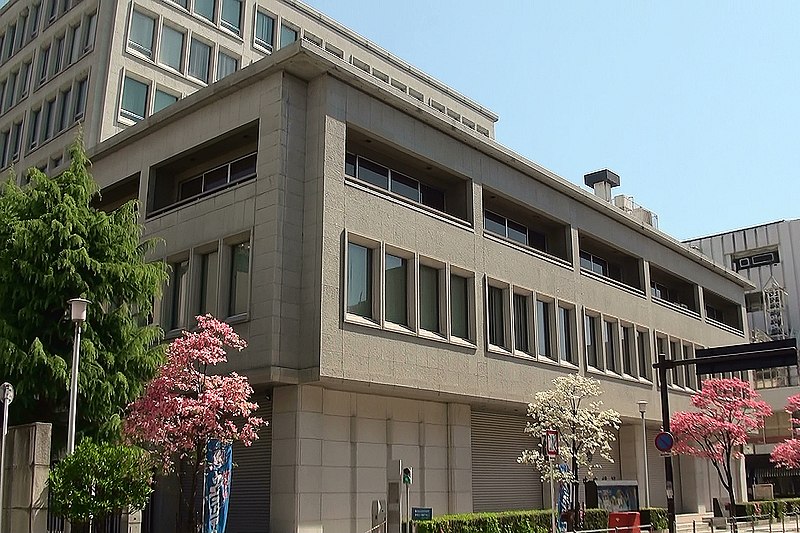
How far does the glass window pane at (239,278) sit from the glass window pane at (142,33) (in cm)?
1855

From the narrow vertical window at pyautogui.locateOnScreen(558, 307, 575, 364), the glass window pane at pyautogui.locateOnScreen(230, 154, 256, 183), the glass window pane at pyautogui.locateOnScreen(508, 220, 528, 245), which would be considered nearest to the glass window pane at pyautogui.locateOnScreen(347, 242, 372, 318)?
the glass window pane at pyautogui.locateOnScreen(230, 154, 256, 183)

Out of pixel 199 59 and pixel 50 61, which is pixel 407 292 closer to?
pixel 199 59

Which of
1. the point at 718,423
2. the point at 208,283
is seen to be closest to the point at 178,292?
the point at 208,283

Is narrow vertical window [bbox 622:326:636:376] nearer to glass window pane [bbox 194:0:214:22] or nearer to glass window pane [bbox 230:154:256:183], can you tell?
glass window pane [bbox 230:154:256:183]

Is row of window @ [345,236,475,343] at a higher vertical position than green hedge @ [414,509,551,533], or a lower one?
higher

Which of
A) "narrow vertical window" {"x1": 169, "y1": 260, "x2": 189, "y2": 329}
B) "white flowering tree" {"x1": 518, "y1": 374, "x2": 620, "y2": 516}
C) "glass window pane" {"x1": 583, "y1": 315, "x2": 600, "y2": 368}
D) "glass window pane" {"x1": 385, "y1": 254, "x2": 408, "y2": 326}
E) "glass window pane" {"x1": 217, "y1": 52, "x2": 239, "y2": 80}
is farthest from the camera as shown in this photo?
"glass window pane" {"x1": 217, "y1": 52, "x2": 239, "y2": 80}

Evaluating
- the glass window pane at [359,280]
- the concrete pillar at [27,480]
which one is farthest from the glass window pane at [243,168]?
the concrete pillar at [27,480]

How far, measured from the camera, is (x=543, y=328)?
1323 inches

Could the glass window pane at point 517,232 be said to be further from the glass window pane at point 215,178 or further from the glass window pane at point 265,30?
the glass window pane at point 265,30

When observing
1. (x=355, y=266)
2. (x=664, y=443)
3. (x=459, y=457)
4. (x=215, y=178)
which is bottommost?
(x=459, y=457)

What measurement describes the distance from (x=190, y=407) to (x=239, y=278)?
6565 mm

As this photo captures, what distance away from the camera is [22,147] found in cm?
4362

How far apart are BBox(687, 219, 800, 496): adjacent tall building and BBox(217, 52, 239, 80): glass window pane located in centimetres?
4247

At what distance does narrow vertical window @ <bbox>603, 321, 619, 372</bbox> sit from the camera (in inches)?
1487
